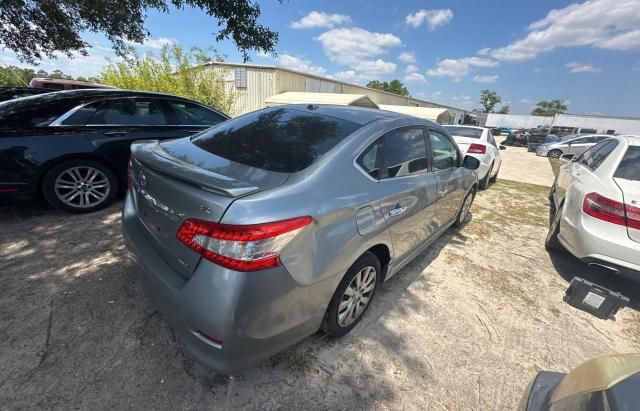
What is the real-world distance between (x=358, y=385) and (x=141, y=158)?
2.06 meters

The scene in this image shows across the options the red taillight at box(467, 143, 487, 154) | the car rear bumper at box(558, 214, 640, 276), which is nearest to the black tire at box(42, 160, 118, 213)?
the car rear bumper at box(558, 214, 640, 276)

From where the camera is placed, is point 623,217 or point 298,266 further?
point 623,217

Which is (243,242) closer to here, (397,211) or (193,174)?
(193,174)

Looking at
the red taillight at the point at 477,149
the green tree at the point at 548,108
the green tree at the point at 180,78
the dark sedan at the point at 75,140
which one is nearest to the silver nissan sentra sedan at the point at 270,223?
the dark sedan at the point at 75,140

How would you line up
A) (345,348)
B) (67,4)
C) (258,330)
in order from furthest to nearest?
(67,4) → (345,348) → (258,330)

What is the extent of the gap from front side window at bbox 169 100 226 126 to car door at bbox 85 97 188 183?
0.63 feet

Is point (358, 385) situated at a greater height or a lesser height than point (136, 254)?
lesser

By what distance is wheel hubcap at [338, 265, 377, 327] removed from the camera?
209cm

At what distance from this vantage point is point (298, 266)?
4.96 ft

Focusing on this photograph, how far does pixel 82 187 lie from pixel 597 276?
6.34 m

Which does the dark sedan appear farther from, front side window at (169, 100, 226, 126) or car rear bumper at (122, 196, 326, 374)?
car rear bumper at (122, 196, 326, 374)

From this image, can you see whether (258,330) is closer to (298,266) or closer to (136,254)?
(298,266)

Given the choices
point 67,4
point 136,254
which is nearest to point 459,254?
point 136,254

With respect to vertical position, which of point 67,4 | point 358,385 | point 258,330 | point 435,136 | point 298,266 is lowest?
point 358,385
